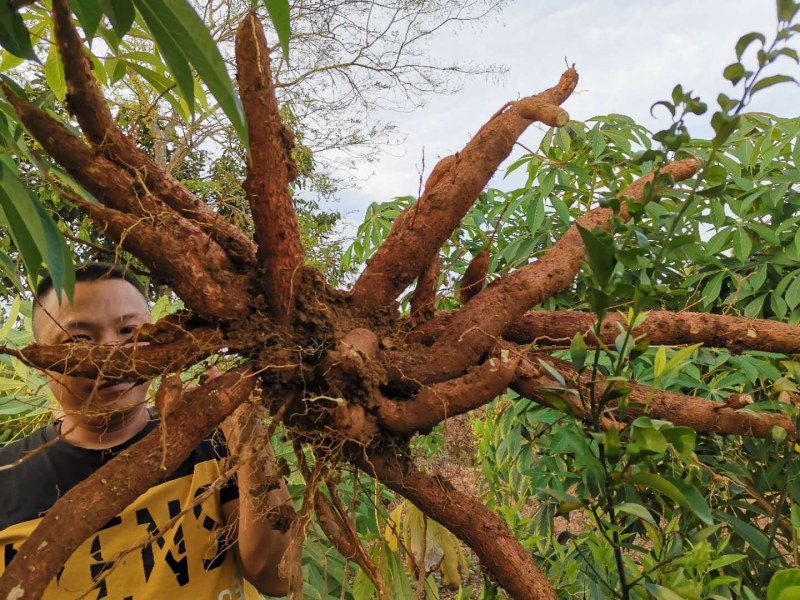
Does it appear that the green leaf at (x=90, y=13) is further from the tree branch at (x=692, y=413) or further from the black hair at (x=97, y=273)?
A: the tree branch at (x=692, y=413)

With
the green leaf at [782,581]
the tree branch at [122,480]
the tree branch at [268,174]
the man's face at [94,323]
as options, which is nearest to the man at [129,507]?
the man's face at [94,323]

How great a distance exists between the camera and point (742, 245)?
110 centimetres

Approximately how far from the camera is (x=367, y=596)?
34.1 inches

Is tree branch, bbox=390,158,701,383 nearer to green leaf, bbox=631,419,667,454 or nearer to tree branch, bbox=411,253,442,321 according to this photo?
tree branch, bbox=411,253,442,321

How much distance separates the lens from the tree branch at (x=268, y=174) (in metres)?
0.66

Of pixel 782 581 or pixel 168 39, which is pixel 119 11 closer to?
pixel 168 39

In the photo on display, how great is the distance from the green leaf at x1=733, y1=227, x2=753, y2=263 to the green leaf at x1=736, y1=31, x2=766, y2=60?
739 millimetres

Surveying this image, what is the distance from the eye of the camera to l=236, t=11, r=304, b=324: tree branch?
0.66 meters

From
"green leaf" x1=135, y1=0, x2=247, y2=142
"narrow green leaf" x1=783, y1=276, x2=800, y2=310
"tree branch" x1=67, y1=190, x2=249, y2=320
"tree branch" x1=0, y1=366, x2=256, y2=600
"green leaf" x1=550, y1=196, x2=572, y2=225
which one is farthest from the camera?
"green leaf" x1=550, y1=196, x2=572, y2=225

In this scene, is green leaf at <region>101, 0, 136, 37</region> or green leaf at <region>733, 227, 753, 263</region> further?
green leaf at <region>733, 227, 753, 263</region>

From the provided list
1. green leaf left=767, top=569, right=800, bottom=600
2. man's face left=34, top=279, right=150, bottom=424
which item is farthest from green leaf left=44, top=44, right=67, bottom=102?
green leaf left=767, top=569, right=800, bottom=600

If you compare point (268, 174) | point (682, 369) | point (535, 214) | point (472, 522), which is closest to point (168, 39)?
point (268, 174)

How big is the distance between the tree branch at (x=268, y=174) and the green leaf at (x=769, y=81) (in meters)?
0.49

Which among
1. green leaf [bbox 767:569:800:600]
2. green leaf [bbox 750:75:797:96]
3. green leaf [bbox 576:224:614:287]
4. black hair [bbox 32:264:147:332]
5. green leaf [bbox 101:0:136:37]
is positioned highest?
green leaf [bbox 750:75:797:96]
